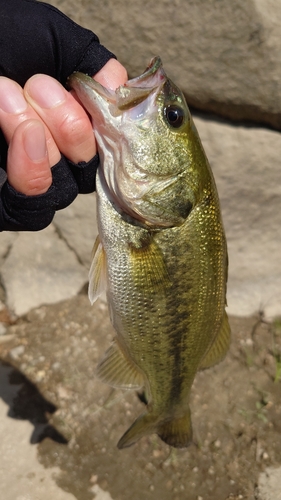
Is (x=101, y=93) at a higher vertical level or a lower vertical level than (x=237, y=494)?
higher

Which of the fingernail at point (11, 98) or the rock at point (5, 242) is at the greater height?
the fingernail at point (11, 98)

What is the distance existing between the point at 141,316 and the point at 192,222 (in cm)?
38

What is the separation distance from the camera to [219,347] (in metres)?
1.82

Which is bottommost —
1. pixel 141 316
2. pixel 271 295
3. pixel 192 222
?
pixel 271 295

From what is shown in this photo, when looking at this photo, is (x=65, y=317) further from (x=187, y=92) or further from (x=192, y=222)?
(x=192, y=222)

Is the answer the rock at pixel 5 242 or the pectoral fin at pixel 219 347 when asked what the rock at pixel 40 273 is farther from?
the pectoral fin at pixel 219 347

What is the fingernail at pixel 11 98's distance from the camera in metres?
1.31

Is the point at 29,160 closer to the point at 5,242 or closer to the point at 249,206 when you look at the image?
the point at 249,206

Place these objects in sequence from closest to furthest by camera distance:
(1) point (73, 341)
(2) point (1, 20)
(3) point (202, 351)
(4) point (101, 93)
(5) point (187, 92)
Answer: (4) point (101, 93) < (2) point (1, 20) < (3) point (202, 351) < (5) point (187, 92) < (1) point (73, 341)

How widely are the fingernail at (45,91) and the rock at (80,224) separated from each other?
1.76 meters

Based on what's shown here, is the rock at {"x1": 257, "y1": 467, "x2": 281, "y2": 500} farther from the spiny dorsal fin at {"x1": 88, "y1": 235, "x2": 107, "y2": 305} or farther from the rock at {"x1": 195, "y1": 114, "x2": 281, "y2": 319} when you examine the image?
the spiny dorsal fin at {"x1": 88, "y1": 235, "x2": 107, "y2": 305}

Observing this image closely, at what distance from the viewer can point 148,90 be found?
1343mm

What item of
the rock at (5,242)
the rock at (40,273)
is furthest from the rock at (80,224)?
the rock at (5,242)

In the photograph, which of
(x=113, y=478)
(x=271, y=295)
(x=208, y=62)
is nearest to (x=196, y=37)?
(x=208, y=62)
